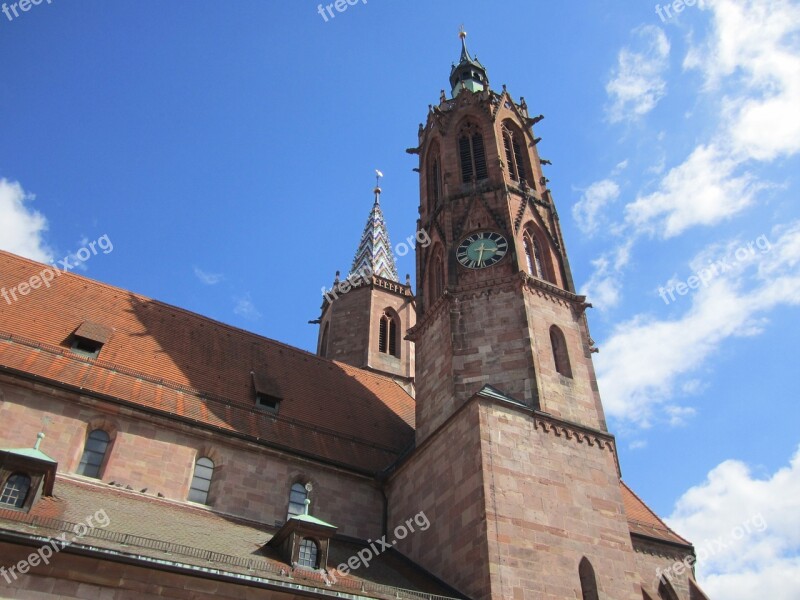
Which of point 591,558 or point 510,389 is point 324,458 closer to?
point 510,389

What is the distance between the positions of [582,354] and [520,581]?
5.77 meters

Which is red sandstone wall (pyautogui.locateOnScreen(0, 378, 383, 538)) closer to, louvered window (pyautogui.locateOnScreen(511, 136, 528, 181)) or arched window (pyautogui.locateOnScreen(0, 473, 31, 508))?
arched window (pyautogui.locateOnScreen(0, 473, 31, 508))

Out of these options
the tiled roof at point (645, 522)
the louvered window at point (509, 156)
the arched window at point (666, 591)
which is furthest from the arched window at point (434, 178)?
the arched window at point (666, 591)

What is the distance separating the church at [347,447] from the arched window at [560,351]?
34 millimetres

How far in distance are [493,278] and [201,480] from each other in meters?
7.63

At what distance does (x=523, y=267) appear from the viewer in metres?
16.2

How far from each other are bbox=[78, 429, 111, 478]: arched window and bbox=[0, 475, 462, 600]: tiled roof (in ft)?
1.48

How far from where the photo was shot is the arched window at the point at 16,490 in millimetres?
9312

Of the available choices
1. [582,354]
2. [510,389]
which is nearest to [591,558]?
[510,389]

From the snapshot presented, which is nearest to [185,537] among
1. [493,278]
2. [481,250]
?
[493,278]

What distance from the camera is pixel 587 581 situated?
37.8ft

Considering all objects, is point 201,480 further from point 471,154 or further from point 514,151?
point 514,151

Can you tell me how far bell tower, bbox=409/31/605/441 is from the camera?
47.1 ft

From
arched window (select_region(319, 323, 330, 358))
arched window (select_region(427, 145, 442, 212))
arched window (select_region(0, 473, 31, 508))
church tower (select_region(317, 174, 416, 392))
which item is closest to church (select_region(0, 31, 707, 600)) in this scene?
arched window (select_region(0, 473, 31, 508))
